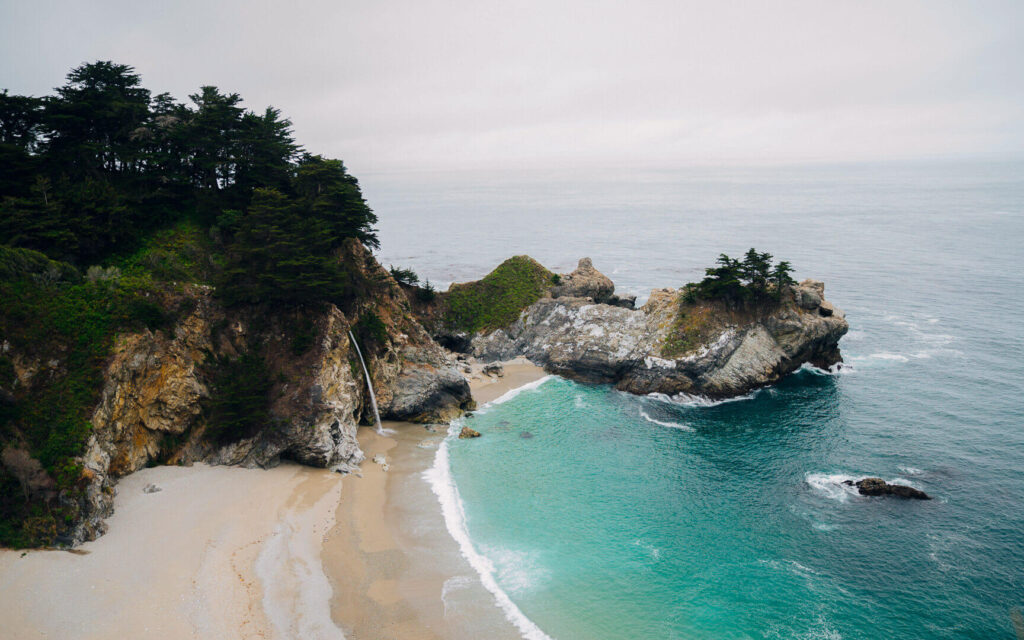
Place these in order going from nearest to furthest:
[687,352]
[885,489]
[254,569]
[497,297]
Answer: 1. [254,569]
2. [885,489]
3. [687,352]
4. [497,297]

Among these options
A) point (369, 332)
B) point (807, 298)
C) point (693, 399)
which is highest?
point (807, 298)

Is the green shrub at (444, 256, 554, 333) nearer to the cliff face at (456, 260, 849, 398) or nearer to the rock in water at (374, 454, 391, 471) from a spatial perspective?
the cliff face at (456, 260, 849, 398)

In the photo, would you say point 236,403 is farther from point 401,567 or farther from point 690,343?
point 690,343

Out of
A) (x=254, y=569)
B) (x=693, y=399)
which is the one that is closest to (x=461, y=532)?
(x=254, y=569)

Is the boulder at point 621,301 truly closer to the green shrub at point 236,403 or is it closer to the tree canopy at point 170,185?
the tree canopy at point 170,185

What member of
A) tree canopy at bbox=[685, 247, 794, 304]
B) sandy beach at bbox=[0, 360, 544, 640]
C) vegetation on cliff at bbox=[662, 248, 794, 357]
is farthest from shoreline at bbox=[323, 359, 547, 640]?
tree canopy at bbox=[685, 247, 794, 304]
